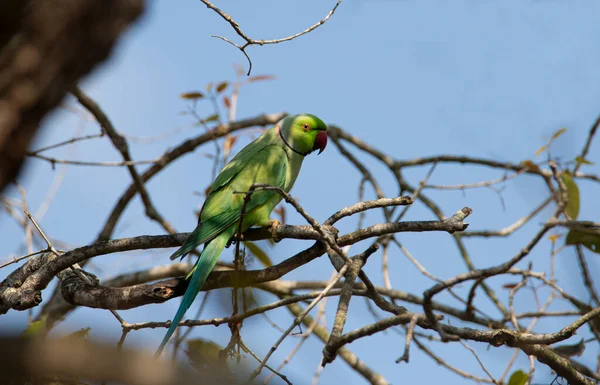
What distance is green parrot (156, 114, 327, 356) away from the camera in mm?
3283

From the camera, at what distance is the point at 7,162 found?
1.22 meters

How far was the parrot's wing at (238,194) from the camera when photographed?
11.8 ft

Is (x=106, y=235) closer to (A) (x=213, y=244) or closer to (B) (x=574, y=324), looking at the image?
(A) (x=213, y=244)

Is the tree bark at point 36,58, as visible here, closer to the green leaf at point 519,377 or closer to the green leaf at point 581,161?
the green leaf at point 519,377

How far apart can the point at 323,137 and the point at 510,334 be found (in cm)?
277

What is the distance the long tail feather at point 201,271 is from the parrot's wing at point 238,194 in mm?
49

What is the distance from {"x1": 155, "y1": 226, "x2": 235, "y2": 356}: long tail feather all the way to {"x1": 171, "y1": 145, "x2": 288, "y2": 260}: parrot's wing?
0.05 metres

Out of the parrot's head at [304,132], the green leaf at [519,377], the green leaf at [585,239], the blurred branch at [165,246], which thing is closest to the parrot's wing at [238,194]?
the parrot's head at [304,132]

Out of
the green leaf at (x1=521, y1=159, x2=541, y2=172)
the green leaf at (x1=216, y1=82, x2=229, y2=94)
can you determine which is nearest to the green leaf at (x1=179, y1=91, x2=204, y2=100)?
the green leaf at (x1=216, y1=82, x2=229, y2=94)

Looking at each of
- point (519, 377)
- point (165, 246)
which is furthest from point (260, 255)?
point (519, 377)

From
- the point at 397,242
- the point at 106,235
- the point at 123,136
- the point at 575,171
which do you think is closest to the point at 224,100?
the point at 123,136

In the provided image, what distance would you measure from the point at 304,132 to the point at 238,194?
1.05 meters

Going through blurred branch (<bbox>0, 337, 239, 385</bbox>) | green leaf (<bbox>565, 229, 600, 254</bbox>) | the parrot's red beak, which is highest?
the parrot's red beak

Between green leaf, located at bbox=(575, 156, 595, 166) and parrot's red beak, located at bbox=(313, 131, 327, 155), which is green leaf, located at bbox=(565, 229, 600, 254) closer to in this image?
green leaf, located at bbox=(575, 156, 595, 166)
